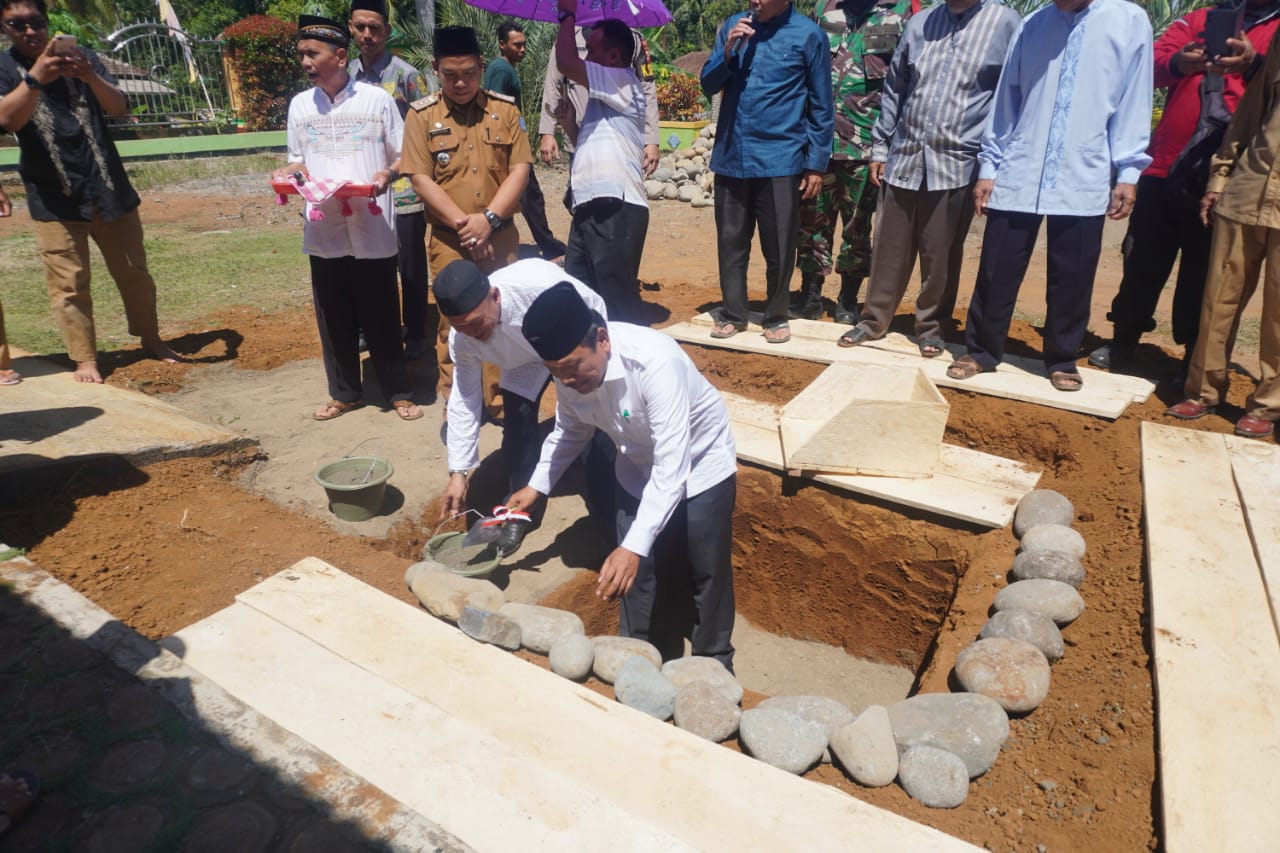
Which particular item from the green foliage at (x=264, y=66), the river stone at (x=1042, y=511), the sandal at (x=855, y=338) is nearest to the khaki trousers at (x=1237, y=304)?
the river stone at (x=1042, y=511)

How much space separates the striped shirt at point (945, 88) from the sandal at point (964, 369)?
97cm

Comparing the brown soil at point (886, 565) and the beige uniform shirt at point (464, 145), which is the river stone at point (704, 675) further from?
the beige uniform shirt at point (464, 145)

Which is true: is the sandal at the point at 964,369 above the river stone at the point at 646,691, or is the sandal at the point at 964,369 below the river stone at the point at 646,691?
above

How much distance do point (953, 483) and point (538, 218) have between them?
432cm

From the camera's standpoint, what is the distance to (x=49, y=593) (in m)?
2.74

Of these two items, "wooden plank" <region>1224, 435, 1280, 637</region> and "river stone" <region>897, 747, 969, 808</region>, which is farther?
"wooden plank" <region>1224, 435, 1280, 637</region>

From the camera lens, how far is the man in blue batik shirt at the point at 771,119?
4.68m

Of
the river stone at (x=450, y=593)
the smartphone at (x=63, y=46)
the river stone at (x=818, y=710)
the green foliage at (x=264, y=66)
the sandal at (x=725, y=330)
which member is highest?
the green foliage at (x=264, y=66)

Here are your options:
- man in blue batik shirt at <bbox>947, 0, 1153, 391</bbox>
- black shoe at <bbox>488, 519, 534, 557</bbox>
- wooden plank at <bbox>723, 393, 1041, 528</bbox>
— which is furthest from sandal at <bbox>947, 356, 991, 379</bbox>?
black shoe at <bbox>488, 519, 534, 557</bbox>

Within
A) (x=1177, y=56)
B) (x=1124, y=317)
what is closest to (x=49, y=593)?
(x=1124, y=317)

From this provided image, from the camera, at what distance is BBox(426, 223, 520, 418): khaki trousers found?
177 inches

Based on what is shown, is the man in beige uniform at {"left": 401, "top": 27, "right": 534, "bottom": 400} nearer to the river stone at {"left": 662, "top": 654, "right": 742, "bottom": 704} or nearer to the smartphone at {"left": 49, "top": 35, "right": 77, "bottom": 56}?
the smartphone at {"left": 49, "top": 35, "right": 77, "bottom": 56}

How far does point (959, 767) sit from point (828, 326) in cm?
344

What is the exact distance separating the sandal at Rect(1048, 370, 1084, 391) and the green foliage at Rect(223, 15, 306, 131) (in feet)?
52.4
